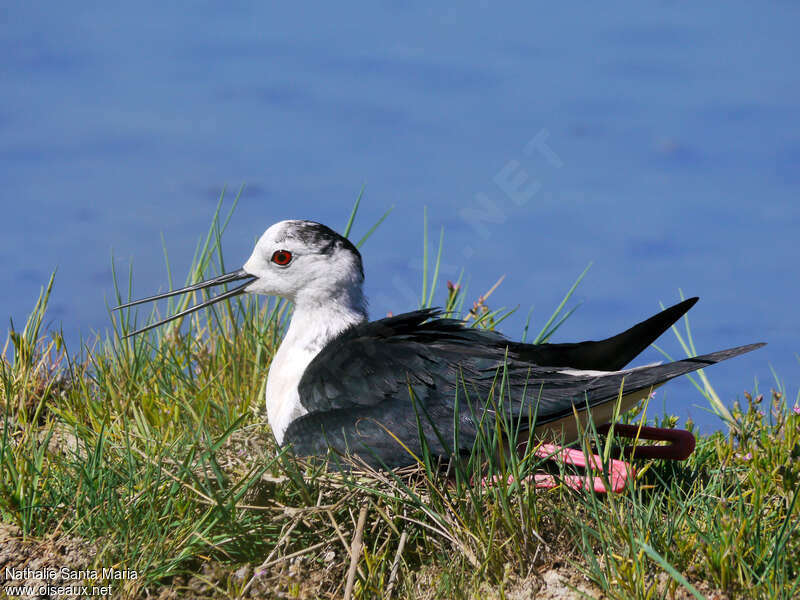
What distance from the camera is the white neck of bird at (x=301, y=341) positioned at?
197 inches

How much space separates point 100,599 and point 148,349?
306 cm

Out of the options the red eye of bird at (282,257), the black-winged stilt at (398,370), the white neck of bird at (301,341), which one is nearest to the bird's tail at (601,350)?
the black-winged stilt at (398,370)

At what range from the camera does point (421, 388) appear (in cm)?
450

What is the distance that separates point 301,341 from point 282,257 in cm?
58

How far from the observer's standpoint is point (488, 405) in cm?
434

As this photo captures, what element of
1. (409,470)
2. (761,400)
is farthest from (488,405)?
(761,400)

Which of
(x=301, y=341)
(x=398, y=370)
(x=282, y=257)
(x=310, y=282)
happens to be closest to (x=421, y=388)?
(x=398, y=370)

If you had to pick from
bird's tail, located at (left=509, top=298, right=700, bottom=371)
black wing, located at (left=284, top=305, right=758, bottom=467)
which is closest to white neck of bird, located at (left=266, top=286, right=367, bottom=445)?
black wing, located at (left=284, top=305, right=758, bottom=467)

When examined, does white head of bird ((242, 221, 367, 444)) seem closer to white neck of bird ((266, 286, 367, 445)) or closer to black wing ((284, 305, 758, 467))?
white neck of bird ((266, 286, 367, 445))

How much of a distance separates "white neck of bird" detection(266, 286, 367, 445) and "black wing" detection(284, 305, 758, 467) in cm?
18

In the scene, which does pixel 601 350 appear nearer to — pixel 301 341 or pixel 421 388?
pixel 421 388

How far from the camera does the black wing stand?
14.2ft

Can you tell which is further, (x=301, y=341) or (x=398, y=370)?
(x=301, y=341)

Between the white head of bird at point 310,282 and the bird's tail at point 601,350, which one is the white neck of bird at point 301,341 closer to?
the white head of bird at point 310,282
